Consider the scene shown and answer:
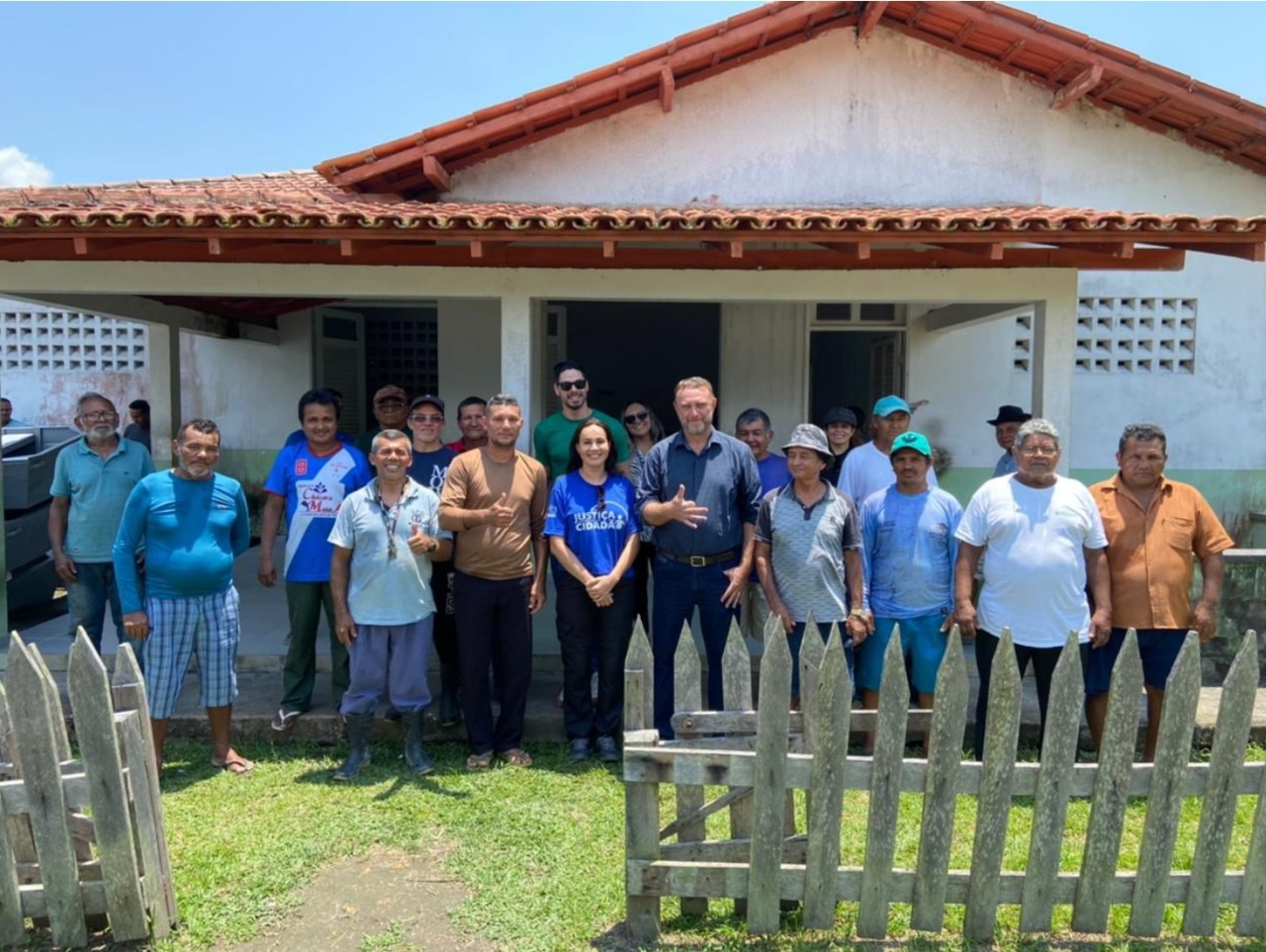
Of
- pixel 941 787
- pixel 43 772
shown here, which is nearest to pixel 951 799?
pixel 941 787

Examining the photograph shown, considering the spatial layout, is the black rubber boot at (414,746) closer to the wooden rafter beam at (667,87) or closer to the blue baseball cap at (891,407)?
the blue baseball cap at (891,407)

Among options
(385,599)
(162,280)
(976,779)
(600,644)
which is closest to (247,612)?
(162,280)

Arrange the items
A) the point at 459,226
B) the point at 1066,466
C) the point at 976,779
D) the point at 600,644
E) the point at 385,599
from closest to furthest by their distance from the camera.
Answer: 1. the point at 976,779
2. the point at 385,599
3. the point at 600,644
4. the point at 459,226
5. the point at 1066,466

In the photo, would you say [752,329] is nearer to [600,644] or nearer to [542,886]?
[600,644]

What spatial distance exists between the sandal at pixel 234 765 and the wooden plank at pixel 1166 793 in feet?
12.3

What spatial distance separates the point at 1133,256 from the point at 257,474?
327 inches

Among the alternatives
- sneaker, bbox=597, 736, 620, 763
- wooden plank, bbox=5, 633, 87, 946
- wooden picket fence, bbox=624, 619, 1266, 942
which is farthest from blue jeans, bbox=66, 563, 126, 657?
wooden picket fence, bbox=624, 619, 1266, 942

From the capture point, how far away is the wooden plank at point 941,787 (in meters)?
2.67

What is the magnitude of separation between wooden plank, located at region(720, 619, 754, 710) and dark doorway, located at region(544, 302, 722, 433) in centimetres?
1017

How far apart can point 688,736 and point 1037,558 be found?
187 cm

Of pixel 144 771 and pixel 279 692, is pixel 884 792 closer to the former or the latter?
pixel 144 771

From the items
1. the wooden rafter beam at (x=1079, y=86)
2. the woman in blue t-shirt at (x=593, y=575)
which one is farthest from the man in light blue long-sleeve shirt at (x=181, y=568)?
the wooden rafter beam at (x=1079, y=86)

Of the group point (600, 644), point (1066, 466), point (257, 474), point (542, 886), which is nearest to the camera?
point (542, 886)

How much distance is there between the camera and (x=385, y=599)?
13.8ft
